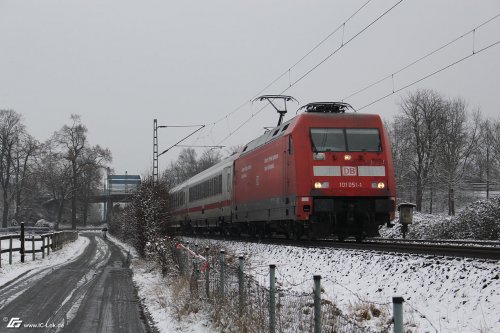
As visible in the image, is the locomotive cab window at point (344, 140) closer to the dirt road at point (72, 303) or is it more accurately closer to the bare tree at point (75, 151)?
the dirt road at point (72, 303)

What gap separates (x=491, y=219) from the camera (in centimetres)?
2058

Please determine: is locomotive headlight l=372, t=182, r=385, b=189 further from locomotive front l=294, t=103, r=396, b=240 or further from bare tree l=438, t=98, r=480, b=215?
bare tree l=438, t=98, r=480, b=215

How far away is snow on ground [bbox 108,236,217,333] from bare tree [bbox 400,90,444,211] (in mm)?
43019

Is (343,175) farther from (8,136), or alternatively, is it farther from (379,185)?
(8,136)

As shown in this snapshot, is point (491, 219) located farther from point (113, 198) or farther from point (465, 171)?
point (113, 198)

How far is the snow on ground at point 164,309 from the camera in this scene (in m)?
8.77

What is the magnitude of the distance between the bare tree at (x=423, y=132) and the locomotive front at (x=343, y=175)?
39430 millimetres

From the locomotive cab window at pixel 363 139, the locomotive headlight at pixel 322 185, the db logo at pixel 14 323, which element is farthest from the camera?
the locomotive cab window at pixel 363 139

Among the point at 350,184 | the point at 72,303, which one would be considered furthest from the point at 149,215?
the point at 72,303

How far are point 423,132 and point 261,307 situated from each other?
49802 mm

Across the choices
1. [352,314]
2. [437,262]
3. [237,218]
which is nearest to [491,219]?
[237,218]

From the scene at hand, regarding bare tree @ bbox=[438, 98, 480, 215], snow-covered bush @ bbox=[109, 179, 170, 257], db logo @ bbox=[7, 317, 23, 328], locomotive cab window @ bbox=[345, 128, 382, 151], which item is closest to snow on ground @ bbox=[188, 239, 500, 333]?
locomotive cab window @ bbox=[345, 128, 382, 151]

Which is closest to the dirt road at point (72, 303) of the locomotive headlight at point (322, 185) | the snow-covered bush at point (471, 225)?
the locomotive headlight at point (322, 185)

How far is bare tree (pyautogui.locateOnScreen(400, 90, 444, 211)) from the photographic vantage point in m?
54.2
